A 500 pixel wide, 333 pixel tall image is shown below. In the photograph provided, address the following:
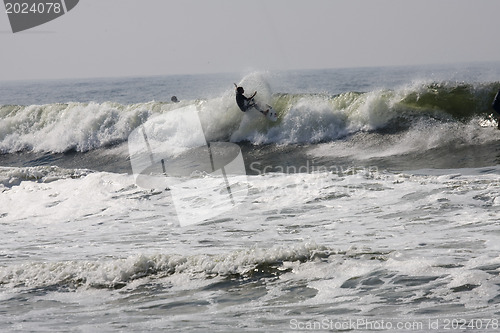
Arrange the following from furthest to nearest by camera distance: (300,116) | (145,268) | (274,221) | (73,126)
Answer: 1. (73,126)
2. (300,116)
3. (274,221)
4. (145,268)

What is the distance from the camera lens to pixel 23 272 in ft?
27.5

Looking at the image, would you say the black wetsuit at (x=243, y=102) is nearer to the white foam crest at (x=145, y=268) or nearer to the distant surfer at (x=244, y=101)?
the distant surfer at (x=244, y=101)

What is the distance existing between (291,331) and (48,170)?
1168cm

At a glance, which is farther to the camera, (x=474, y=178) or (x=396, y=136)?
(x=396, y=136)

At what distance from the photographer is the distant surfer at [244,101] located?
17969 mm

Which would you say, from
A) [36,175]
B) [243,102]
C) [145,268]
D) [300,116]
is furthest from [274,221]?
[243,102]

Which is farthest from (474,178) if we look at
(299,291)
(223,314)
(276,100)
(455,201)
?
(276,100)

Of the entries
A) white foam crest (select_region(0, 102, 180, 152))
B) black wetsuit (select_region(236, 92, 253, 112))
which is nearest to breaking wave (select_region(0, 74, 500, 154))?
white foam crest (select_region(0, 102, 180, 152))

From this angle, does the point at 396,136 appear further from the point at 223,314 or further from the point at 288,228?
the point at 223,314

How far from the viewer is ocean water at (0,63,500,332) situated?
6.55 metres

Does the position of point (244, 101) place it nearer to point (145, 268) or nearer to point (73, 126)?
point (73, 126)

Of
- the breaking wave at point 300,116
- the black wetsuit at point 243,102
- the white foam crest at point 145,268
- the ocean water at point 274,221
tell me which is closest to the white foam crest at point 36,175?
the ocean water at point 274,221

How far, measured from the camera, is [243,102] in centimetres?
1834

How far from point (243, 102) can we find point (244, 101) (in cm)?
9
